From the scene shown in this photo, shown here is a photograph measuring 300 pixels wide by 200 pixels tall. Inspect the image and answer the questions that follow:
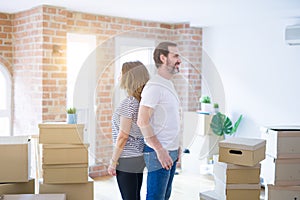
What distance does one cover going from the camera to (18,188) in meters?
2.89

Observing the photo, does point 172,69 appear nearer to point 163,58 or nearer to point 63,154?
point 163,58

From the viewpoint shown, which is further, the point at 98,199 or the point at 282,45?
the point at 282,45

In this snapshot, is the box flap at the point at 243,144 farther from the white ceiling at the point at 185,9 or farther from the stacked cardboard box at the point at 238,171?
the white ceiling at the point at 185,9

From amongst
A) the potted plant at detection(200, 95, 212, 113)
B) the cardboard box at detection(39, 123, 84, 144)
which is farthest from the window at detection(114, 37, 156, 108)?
the cardboard box at detection(39, 123, 84, 144)

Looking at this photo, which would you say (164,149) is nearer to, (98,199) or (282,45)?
(98,199)

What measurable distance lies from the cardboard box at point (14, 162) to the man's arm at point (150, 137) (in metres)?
1.22

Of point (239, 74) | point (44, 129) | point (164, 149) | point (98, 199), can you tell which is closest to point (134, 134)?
point (164, 149)

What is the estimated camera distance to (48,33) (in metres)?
4.23

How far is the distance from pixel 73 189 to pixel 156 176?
1.12 m

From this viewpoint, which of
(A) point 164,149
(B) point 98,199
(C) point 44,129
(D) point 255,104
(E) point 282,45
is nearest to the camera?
(A) point 164,149

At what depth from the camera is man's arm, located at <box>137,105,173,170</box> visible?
1.91 meters

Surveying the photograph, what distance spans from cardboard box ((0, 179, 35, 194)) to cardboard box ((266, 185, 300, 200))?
5.90 ft

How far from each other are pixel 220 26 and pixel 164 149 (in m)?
3.59

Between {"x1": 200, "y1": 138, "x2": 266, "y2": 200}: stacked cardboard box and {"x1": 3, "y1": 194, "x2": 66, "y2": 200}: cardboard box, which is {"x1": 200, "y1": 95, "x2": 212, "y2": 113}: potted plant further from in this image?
{"x1": 3, "y1": 194, "x2": 66, "y2": 200}: cardboard box
